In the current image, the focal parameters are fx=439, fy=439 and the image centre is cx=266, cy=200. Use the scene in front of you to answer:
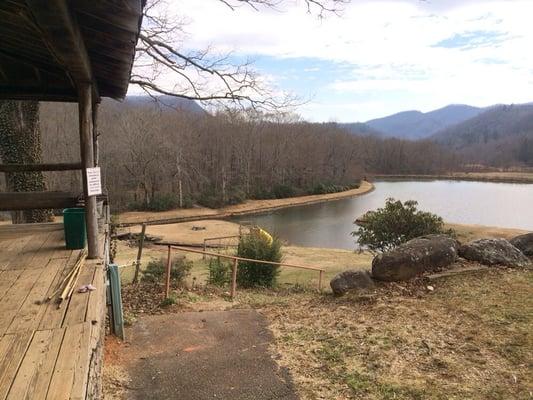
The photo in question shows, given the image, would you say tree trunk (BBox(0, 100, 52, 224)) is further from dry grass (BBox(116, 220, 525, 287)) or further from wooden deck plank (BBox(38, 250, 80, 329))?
wooden deck plank (BBox(38, 250, 80, 329))

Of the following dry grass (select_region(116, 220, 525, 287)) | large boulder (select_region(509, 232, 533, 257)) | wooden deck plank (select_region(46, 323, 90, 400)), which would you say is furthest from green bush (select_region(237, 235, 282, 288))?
wooden deck plank (select_region(46, 323, 90, 400))

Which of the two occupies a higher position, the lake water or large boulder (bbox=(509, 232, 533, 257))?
large boulder (bbox=(509, 232, 533, 257))

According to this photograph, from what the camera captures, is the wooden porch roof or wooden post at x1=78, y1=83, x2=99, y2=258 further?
wooden post at x1=78, y1=83, x2=99, y2=258

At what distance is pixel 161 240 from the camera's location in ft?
89.2

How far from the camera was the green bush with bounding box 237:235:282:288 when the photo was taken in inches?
417

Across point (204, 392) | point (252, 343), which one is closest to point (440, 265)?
point (252, 343)

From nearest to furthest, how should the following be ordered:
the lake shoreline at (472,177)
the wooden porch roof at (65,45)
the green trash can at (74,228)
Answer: the wooden porch roof at (65,45)
the green trash can at (74,228)
the lake shoreline at (472,177)

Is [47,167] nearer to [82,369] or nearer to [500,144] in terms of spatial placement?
[82,369]

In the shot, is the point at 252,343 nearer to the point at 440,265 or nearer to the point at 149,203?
the point at 440,265

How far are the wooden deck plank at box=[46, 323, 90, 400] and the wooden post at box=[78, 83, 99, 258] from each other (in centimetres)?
178

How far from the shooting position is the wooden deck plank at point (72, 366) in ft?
7.86

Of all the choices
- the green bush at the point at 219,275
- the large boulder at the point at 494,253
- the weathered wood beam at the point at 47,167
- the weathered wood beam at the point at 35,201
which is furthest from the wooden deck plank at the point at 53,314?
the large boulder at the point at 494,253

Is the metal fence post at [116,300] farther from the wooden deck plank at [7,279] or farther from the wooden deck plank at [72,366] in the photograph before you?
the wooden deck plank at [72,366]

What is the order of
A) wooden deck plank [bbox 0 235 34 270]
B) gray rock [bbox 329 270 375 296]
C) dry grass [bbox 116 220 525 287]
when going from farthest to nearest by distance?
dry grass [bbox 116 220 525 287] → gray rock [bbox 329 270 375 296] → wooden deck plank [bbox 0 235 34 270]
